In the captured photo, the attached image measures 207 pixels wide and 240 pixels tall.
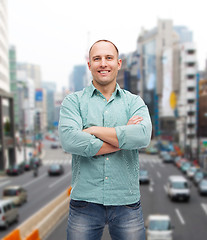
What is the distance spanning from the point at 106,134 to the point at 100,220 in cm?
71

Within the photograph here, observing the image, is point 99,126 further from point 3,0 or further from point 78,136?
point 3,0

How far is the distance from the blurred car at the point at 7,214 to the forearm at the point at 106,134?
16638mm

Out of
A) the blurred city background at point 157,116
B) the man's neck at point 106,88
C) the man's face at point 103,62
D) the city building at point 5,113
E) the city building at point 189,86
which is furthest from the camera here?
the city building at point 189,86

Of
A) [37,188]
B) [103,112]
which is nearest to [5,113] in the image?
[37,188]

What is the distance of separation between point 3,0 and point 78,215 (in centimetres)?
5926

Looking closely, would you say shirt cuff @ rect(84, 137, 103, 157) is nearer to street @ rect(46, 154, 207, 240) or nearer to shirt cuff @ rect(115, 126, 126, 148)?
shirt cuff @ rect(115, 126, 126, 148)

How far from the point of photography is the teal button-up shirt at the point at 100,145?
8.35 ft

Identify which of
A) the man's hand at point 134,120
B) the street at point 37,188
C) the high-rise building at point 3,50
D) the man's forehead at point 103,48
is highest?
the high-rise building at point 3,50

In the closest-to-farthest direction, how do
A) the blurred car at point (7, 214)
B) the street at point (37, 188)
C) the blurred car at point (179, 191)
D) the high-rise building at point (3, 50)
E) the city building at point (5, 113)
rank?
the blurred car at point (7, 214) < the street at point (37, 188) < the blurred car at point (179, 191) < the city building at point (5, 113) < the high-rise building at point (3, 50)

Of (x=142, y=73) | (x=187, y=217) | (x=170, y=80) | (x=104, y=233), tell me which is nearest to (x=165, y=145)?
(x=170, y=80)

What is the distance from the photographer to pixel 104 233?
3.01 meters

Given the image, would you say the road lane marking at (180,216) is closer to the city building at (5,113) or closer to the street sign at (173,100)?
the city building at (5,113)

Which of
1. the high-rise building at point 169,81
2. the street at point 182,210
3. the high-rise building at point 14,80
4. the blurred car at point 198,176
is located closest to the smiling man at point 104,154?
the street at point 182,210

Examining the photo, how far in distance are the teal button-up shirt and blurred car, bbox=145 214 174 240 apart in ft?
40.5
